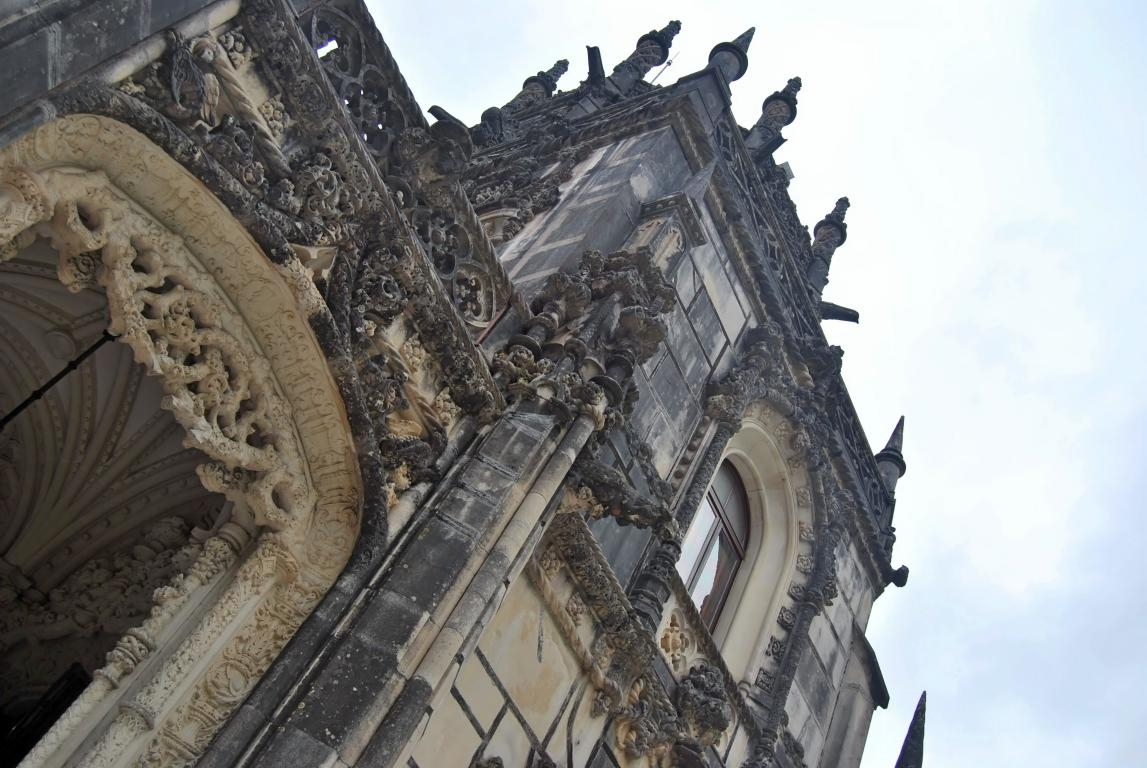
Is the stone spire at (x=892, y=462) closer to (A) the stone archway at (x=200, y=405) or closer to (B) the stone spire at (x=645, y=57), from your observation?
(B) the stone spire at (x=645, y=57)

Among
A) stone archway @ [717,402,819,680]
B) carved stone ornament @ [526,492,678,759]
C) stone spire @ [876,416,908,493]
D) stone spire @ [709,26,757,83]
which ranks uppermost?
stone spire @ [709,26,757,83]

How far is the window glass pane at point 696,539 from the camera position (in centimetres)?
1013

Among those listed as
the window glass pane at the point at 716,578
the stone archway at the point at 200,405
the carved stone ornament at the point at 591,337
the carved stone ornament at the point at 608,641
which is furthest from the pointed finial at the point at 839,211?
the stone archway at the point at 200,405

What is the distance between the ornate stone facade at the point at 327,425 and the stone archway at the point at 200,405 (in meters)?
0.02

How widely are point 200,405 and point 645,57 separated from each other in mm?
9762

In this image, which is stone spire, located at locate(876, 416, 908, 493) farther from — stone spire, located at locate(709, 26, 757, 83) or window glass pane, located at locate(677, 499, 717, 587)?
stone spire, located at locate(709, 26, 757, 83)

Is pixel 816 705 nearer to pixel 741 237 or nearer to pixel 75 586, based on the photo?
pixel 741 237

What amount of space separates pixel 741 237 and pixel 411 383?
5.55 m

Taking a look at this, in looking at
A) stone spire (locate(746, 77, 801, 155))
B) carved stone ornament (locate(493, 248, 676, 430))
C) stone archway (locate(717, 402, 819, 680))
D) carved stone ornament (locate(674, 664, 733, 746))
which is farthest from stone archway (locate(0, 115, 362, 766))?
stone spire (locate(746, 77, 801, 155))

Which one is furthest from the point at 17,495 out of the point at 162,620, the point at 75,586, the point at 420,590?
the point at 420,590

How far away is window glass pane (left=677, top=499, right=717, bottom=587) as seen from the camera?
10.1 meters

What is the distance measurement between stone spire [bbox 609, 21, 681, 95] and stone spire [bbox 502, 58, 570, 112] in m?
1.88

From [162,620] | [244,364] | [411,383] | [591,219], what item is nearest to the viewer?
[162,620]

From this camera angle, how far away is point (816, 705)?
11.1 meters
